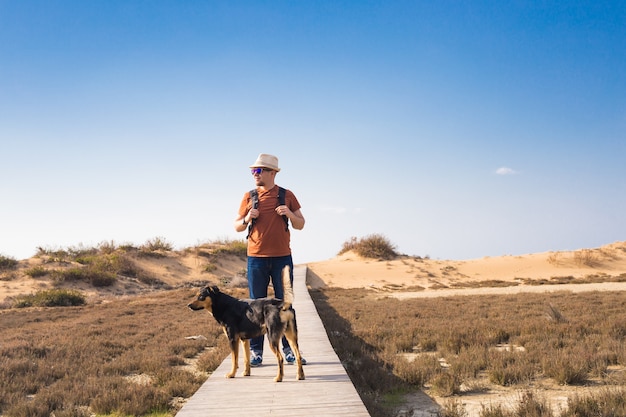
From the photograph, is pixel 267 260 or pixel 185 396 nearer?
pixel 267 260

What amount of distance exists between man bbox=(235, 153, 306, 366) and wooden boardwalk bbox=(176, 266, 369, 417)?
1.10 meters

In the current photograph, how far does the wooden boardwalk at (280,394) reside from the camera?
15.6ft

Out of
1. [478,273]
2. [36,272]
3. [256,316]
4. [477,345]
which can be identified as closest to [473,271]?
[478,273]

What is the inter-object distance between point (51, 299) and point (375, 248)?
2272 cm

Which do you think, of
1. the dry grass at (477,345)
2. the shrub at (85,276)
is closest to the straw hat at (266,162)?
the dry grass at (477,345)

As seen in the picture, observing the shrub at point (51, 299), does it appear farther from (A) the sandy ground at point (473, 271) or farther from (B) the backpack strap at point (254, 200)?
(B) the backpack strap at point (254, 200)

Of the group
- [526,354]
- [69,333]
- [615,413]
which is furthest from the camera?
[69,333]

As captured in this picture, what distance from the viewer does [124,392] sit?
6535mm

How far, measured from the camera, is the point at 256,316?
575 centimetres

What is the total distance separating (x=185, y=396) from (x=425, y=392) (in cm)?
343

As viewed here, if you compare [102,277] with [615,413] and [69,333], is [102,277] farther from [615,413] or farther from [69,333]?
[615,413]

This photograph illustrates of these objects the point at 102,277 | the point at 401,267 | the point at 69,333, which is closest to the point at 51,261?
the point at 102,277

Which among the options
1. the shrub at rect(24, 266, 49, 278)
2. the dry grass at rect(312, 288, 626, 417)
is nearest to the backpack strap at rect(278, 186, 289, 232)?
the dry grass at rect(312, 288, 626, 417)

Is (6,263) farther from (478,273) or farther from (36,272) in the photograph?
(478,273)
